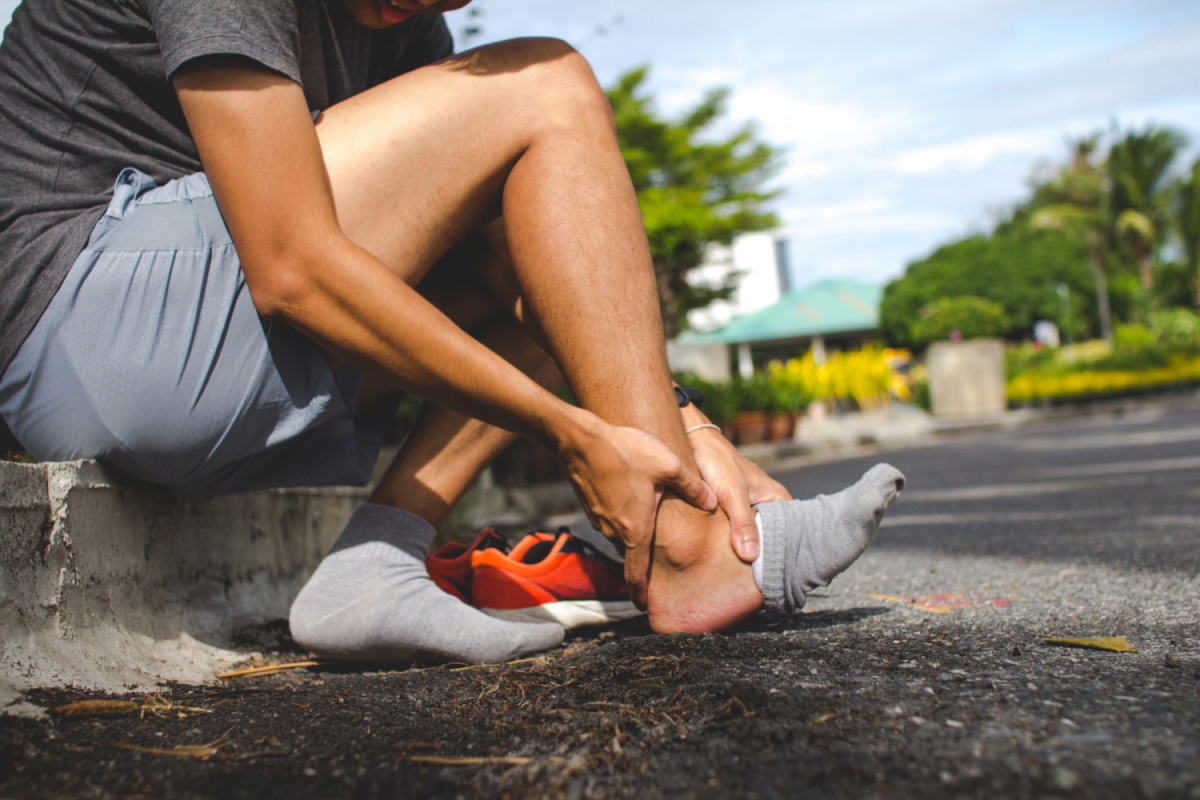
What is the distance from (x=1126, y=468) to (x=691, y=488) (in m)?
3.54

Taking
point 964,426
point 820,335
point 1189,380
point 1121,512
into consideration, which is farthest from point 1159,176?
point 1121,512

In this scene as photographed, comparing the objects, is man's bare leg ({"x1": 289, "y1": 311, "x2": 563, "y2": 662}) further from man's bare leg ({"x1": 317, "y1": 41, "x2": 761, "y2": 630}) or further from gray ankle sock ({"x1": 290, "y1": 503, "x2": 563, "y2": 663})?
man's bare leg ({"x1": 317, "y1": 41, "x2": 761, "y2": 630})

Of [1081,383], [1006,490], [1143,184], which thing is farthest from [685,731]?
[1143,184]

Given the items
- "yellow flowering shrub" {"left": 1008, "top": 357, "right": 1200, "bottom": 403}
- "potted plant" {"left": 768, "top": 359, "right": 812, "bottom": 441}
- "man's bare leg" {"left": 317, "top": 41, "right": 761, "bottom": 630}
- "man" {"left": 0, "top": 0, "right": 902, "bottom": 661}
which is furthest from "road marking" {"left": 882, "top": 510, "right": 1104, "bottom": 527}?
"yellow flowering shrub" {"left": 1008, "top": 357, "right": 1200, "bottom": 403}

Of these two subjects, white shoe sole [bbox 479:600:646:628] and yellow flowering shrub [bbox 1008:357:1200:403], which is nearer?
white shoe sole [bbox 479:600:646:628]

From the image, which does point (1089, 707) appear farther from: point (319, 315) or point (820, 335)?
point (820, 335)

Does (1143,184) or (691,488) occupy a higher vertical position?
(1143,184)

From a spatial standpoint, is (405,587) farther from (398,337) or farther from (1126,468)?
(1126,468)

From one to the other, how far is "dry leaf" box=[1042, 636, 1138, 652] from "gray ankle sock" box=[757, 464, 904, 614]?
0.23m

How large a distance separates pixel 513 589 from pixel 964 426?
971 centimetres

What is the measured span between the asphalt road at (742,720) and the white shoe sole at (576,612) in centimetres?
3

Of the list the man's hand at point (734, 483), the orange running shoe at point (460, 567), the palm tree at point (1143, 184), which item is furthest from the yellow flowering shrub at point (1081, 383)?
the palm tree at point (1143, 184)

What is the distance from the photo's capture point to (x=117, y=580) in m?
1.03

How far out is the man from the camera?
0.90 meters
